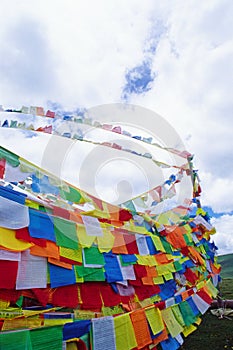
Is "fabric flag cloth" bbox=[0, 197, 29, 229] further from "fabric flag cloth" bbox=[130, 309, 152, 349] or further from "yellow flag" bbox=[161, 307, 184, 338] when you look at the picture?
"yellow flag" bbox=[161, 307, 184, 338]

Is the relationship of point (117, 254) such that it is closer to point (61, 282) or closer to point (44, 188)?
point (61, 282)

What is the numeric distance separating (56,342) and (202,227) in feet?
19.2

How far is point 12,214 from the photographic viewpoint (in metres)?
3.07

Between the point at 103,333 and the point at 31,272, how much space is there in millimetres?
1147

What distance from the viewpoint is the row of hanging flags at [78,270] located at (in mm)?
2924

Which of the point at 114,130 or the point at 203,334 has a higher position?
the point at 114,130

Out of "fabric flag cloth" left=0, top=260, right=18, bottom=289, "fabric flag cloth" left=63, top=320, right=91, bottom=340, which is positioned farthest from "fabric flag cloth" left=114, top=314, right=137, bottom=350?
"fabric flag cloth" left=0, top=260, right=18, bottom=289

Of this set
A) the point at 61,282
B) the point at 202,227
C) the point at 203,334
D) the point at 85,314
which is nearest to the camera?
the point at 61,282

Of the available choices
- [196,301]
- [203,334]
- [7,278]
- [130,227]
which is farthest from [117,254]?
[203,334]

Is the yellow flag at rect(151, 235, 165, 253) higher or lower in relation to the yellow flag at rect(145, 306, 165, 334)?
higher

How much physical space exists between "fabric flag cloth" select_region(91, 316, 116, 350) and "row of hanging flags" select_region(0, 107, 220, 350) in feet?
0.03

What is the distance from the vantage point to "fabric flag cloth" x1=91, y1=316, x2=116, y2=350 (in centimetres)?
335

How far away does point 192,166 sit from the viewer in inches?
333

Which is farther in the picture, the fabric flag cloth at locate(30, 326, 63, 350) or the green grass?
the green grass
